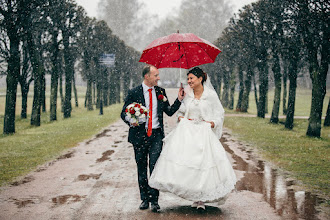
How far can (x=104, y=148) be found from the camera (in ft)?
42.6

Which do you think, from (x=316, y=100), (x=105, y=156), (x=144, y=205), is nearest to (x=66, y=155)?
(x=105, y=156)

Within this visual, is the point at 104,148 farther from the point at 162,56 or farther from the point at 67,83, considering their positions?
the point at 67,83

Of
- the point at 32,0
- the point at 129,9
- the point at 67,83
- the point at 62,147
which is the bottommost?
the point at 62,147

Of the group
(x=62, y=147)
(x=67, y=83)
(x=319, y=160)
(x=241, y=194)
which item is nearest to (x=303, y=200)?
(x=241, y=194)

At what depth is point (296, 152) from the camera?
12344 mm

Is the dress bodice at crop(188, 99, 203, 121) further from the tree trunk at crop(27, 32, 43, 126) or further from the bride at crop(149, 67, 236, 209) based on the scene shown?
the tree trunk at crop(27, 32, 43, 126)

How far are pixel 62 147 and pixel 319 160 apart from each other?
824 centimetres

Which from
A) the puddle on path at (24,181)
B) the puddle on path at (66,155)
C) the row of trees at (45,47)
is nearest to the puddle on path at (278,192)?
the puddle on path at (24,181)

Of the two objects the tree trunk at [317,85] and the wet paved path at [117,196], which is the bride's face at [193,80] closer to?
the wet paved path at [117,196]

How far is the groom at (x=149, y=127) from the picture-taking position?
19.8 ft

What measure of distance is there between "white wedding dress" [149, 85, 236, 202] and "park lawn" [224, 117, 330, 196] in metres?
2.63

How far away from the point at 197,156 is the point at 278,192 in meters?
2.31

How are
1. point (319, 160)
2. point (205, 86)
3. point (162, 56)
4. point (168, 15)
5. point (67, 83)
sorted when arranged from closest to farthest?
point (205, 86) → point (162, 56) → point (319, 160) → point (67, 83) → point (168, 15)

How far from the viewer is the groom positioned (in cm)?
604
